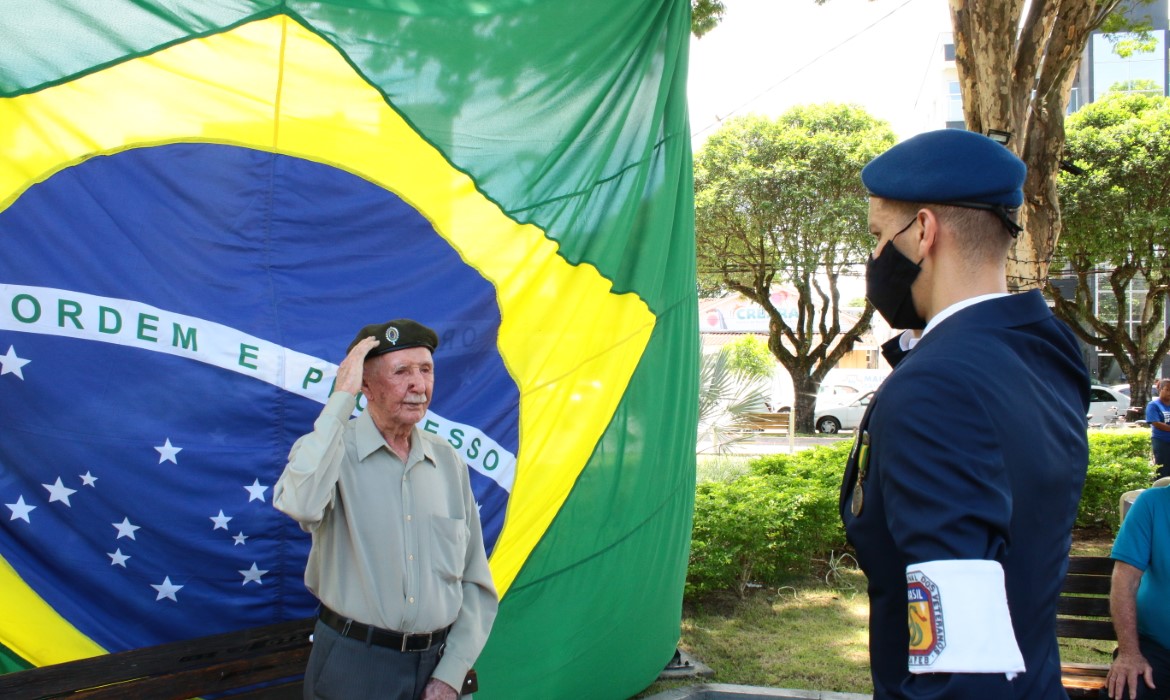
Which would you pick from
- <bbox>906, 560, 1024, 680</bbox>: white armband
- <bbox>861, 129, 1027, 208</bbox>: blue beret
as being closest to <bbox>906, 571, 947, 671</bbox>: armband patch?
<bbox>906, 560, 1024, 680</bbox>: white armband

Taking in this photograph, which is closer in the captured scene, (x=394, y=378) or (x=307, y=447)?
(x=307, y=447)

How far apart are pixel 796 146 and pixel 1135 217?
9266 mm

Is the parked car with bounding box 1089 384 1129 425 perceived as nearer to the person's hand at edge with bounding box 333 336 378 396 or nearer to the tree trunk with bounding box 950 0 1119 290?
the tree trunk with bounding box 950 0 1119 290

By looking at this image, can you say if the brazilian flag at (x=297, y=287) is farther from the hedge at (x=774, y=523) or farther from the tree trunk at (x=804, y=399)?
the tree trunk at (x=804, y=399)

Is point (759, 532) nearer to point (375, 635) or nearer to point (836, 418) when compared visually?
point (375, 635)

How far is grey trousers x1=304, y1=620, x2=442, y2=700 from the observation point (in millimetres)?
2986

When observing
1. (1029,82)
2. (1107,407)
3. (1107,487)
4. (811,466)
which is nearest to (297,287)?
(1029,82)

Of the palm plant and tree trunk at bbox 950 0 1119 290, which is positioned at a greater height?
tree trunk at bbox 950 0 1119 290

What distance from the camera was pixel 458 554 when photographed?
3223 mm

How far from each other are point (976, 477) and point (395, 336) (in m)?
2.27

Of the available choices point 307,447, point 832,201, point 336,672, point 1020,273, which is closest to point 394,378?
point 307,447

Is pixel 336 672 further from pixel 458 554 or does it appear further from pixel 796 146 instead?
pixel 796 146

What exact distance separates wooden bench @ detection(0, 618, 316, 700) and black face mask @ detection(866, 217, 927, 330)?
270 cm

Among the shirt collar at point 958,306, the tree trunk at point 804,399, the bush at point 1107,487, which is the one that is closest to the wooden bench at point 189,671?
the shirt collar at point 958,306
